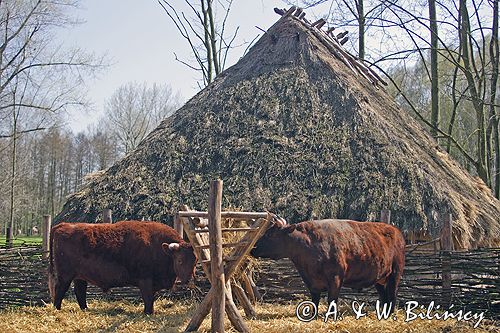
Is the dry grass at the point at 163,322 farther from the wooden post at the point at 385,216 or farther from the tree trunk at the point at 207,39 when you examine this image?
the tree trunk at the point at 207,39

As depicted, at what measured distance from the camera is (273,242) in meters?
9.09

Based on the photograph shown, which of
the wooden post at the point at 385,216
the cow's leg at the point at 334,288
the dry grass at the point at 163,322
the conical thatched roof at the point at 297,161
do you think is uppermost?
the conical thatched roof at the point at 297,161

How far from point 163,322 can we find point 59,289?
2287 millimetres

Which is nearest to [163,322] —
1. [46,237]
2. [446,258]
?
[46,237]

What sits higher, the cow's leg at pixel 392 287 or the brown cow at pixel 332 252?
the brown cow at pixel 332 252

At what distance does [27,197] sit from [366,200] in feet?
99.2

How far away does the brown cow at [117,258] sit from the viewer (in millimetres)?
9930

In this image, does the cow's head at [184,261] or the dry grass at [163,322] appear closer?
the dry grass at [163,322]

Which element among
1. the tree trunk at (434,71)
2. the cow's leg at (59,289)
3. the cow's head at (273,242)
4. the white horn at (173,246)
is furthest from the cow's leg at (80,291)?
the tree trunk at (434,71)

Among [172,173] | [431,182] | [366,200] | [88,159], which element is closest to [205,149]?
[172,173]

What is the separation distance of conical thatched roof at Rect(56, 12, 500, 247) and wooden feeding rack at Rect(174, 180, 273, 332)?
3.70 meters

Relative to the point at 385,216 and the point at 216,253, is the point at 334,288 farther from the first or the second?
the point at 385,216

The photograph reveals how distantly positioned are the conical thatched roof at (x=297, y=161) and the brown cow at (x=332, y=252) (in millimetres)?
2221

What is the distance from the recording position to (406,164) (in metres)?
12.3
